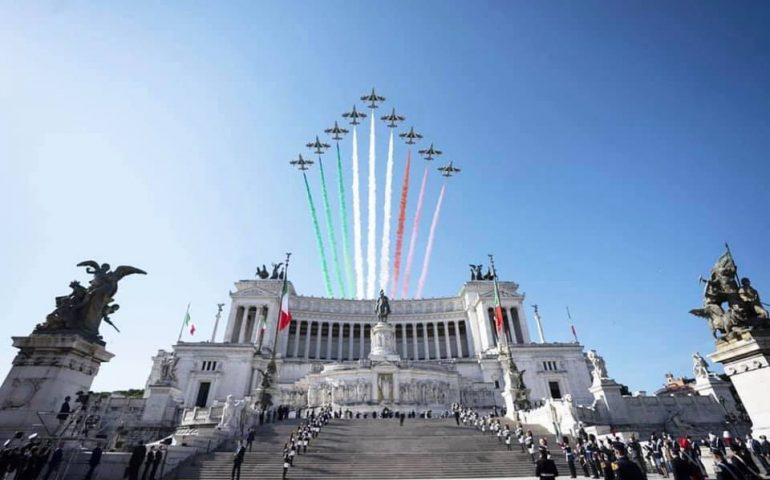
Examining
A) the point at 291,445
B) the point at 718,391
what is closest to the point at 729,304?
the point at 291,445

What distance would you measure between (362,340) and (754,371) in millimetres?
67223

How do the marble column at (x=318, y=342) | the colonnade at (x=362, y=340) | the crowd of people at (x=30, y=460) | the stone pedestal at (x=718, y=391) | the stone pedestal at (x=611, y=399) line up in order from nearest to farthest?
1. the crowd of people at (x=30, y=460)
2. the stone pedestal at (x=611, y=399)
3. the stone pedestal at (x=718, y=391)
4. the marble column at (x=318, y=342)
5. the colonnade at (x=362, y=340)

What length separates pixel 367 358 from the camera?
55188 mm

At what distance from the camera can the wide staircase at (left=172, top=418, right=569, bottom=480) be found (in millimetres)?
17844

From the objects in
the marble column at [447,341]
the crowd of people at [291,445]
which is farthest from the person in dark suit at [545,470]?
the marble column at [447,341]

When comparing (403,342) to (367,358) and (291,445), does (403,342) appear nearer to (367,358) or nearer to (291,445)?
(367,358)

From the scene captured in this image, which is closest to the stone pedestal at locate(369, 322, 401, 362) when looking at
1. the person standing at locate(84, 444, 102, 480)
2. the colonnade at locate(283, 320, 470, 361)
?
the colonnade at locate(283, 320, 470, 361)

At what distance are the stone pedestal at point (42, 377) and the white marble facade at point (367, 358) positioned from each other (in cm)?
3214

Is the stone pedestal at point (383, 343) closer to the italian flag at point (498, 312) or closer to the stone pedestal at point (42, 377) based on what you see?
the italian flag at point (498, 312)

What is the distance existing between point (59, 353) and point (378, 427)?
22.1 metres

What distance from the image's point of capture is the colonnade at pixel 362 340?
72625 mm

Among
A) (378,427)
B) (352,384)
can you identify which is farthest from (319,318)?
(378,427)

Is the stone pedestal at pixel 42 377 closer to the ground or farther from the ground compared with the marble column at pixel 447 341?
closer to the ground

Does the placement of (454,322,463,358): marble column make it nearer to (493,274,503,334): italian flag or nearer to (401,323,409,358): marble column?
(401,323,409,358): marble column
